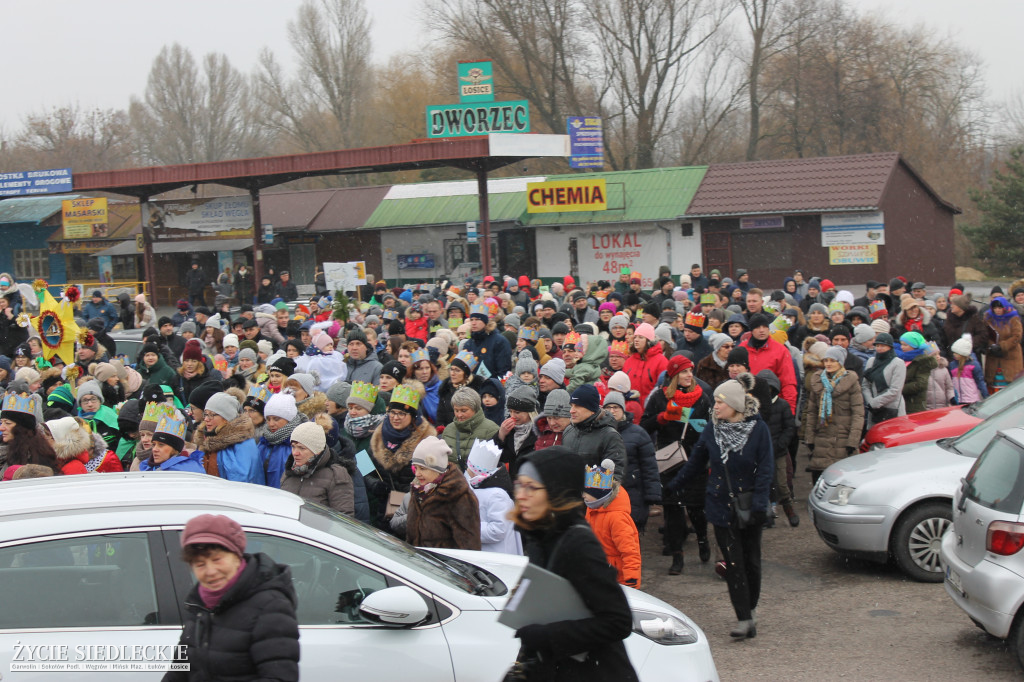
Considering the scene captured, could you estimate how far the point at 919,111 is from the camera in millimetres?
49938

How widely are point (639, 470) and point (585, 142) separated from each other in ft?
106

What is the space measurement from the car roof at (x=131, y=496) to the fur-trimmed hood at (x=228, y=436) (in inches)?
77.1

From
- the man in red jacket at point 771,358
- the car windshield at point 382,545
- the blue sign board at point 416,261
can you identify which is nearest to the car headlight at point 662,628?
the car windshield at point 382,545

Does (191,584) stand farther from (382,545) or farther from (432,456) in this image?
(432,456)

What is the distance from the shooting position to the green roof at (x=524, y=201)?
3186 centimetres

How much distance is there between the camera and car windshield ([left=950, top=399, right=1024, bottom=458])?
7250 millimetres

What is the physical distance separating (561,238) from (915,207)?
1143 centimetres

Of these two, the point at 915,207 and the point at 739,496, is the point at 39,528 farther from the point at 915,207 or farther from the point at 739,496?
the point at 915,207

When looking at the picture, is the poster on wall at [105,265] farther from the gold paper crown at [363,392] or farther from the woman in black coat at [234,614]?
the woman in black coat at [234,614]

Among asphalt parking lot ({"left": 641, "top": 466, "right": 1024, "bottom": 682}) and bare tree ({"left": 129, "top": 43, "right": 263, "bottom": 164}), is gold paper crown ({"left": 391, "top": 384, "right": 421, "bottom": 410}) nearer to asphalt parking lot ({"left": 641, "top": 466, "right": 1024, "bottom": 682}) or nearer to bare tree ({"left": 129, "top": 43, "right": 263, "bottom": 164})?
asphalt parking lot ({"left": 641, "top": 466, "right": 1024, "bottom": 682})

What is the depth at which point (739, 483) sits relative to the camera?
21.2 feet

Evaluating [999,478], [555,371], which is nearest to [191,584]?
[999,478]

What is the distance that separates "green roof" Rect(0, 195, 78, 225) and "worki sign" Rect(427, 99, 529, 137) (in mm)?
20073

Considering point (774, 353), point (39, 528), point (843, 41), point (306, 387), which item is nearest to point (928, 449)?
point (774, 353)
